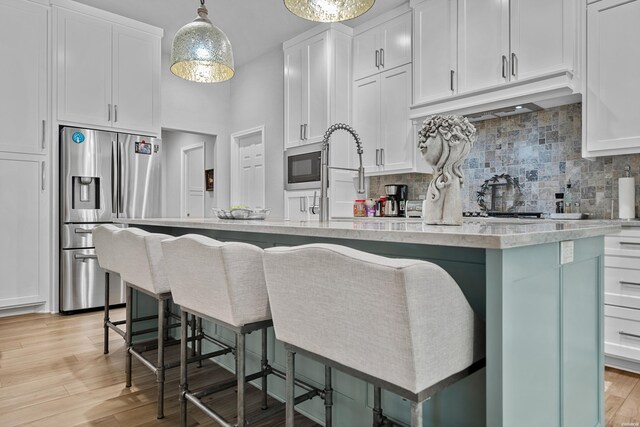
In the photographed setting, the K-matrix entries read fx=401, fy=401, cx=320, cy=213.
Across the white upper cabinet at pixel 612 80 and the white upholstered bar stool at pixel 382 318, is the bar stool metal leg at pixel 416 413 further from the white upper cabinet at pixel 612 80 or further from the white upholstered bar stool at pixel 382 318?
the white upper cabinet at pixel 612 80

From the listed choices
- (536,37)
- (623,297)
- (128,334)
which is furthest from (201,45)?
(623,297)

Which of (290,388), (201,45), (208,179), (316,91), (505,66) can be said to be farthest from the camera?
A: (208,179)

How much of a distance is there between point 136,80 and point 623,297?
15.9ft

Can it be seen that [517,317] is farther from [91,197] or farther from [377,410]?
[91,197]

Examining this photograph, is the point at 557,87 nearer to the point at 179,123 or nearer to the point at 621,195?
the point at 621,195

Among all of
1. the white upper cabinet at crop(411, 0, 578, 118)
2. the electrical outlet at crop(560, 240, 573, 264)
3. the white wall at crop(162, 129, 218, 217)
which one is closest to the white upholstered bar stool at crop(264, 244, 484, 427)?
the electrical outlet at crop(560, 240, 573, 264)

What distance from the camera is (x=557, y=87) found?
2756mm

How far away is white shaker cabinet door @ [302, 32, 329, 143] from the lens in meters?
4.32

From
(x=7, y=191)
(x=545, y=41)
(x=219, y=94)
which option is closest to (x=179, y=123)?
Result: (x=219, y=94)

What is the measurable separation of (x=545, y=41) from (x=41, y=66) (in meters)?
4.44

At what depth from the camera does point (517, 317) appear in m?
1.05

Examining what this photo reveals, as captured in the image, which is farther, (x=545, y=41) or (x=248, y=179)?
(x=248, y=179)

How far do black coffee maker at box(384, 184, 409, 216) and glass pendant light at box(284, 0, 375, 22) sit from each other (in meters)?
2.19

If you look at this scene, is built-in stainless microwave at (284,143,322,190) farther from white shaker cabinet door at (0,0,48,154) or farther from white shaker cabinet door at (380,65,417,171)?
white shaker cabinet door at (0,0,48,154)
